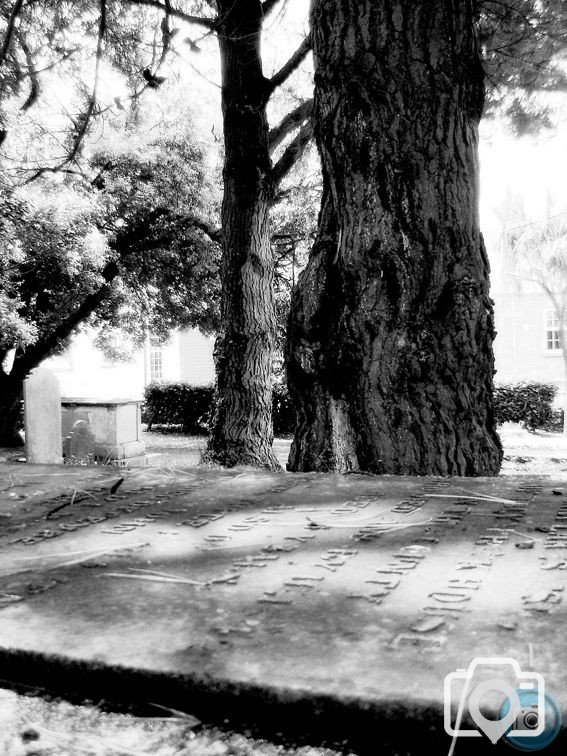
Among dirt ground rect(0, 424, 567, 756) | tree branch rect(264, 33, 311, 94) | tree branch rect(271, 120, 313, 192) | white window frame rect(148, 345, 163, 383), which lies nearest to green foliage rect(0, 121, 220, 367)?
tree branch rect(271, 120, 313, 192)

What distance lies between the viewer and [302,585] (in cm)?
141

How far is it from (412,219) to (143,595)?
2.77 metres

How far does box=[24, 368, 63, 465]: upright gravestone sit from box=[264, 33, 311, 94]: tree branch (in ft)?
15.3

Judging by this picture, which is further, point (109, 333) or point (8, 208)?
point (109, 333)

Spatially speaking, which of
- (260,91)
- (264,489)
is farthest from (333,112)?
(260,91)

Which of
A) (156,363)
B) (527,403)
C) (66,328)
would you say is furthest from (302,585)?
(156,363)

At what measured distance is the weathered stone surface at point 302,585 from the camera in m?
1.05

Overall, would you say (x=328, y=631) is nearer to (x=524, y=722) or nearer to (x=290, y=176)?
(x=524, y=722)

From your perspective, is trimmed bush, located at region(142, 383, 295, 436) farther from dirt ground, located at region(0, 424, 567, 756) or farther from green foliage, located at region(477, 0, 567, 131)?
dirt ground, located at region(0, 424, 567, 756)

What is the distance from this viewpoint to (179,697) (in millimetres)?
1037

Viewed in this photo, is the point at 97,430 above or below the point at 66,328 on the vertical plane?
below

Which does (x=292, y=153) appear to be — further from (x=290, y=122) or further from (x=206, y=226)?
(x=206, y=226)

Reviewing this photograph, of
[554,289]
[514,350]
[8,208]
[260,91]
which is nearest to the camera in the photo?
[260,91]

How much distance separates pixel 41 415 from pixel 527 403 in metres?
15.9
